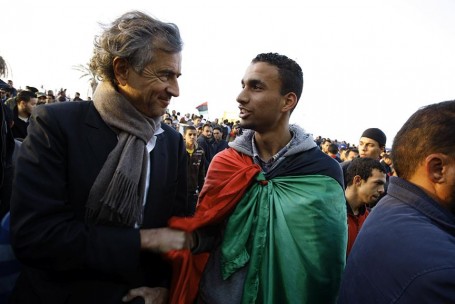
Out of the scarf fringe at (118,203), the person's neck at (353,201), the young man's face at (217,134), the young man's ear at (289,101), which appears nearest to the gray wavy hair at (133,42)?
the scarf fringe at (118,203)

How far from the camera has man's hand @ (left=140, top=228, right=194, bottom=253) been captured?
1.51 m

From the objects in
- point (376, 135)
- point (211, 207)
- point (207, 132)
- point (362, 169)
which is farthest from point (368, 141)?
point (207, 132)

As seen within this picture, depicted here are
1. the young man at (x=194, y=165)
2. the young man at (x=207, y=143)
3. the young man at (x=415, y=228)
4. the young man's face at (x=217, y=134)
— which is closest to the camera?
the young man at (x=415, y=228)

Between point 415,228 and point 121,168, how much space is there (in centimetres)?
124

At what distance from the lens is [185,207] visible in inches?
76.9

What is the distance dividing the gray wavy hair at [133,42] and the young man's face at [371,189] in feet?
8.33

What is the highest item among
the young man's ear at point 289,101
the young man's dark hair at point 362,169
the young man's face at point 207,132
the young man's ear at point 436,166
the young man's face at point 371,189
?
the young man's ear at point 289,101

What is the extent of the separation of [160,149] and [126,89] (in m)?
0.37

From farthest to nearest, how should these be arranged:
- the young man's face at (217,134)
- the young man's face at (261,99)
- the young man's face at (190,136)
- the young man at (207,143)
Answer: the young man's face at (217,134) → the young man at (207,143) → the young man's face at (190,136) → the young man's face at (261,99)

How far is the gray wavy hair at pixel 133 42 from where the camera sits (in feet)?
5.29

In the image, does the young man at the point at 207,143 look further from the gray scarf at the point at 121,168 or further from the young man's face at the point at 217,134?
the gray scarf at the point at 121,168

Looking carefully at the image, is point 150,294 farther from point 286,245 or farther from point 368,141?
point 368,141

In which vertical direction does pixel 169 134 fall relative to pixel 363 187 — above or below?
above

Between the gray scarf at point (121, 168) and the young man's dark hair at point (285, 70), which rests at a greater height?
the young man's dark hair at point (285, 70)
